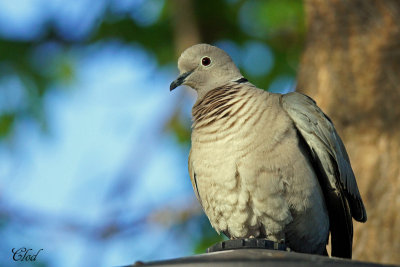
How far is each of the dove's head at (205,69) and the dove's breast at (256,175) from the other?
56 cm

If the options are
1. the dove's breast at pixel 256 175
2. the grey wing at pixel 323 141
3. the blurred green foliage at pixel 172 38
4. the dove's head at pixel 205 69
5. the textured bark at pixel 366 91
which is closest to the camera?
the dove's breast at pixel 256 175

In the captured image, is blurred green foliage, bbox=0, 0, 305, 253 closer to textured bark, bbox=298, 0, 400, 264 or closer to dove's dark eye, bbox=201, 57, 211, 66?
textured bark, bbox=298, 0, 400, 264

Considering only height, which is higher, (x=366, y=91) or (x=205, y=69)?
(x=366, y=91)

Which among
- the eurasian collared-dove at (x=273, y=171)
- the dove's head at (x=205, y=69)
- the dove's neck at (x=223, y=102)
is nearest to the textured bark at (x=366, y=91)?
the eurasian collared-dove at (x=273, y=171)

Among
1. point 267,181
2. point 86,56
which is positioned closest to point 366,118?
point 267,181

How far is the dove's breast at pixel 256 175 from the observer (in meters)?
4.02

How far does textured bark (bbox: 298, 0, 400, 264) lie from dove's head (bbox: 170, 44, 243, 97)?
4.16 ft

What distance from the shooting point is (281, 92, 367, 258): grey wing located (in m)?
4.19

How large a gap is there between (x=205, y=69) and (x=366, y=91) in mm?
1557

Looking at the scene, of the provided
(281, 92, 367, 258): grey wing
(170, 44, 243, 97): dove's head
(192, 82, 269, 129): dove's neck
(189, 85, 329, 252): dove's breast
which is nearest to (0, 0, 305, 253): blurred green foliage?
(170, 44, 243, 97): dove's head

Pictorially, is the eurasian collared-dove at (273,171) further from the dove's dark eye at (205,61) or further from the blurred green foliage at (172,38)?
the blurred green foliage at (172,38)

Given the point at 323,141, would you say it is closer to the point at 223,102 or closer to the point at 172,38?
the point at 223,102

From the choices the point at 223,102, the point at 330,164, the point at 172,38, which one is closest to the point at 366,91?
the point at 330,164

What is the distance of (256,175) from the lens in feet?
13.1
